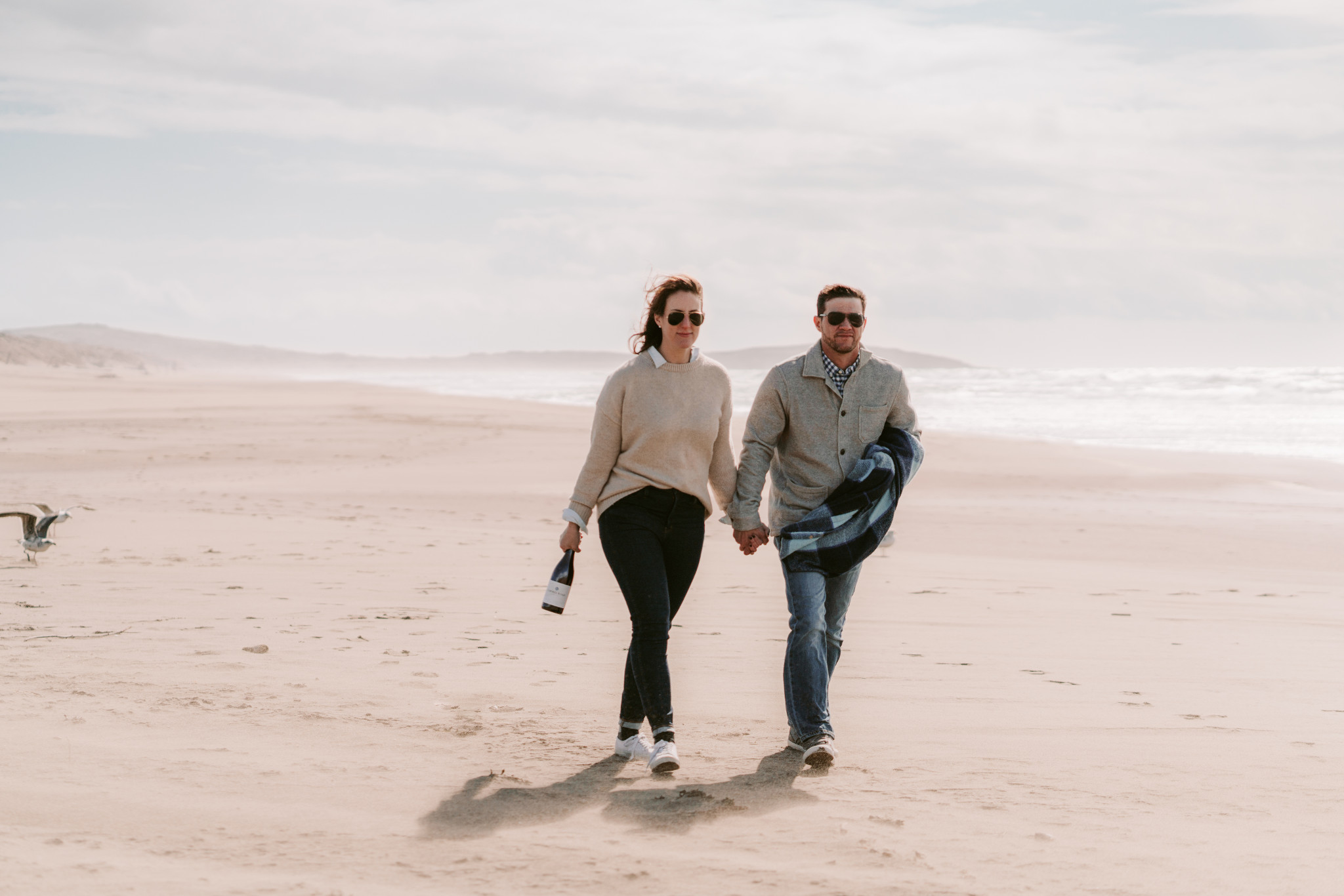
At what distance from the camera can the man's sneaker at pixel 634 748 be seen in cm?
433

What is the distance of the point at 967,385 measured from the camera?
58906 mm

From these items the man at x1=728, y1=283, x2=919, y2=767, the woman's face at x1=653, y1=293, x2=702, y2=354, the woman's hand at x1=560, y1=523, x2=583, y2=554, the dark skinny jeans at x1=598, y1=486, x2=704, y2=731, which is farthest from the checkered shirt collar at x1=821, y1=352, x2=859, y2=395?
the woman's hand at x1=560, y1=523, x2=583, y2=554

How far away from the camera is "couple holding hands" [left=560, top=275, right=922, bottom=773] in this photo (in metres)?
4.16

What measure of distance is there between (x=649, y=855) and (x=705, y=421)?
1.51m

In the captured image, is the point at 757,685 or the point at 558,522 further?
the point at 558,522

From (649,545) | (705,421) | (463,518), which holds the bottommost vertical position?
(463,518)

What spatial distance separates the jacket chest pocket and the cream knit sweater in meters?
0.50

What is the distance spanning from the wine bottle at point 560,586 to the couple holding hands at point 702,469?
0.10m

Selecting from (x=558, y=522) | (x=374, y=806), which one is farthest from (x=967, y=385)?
(x=374, y=806)

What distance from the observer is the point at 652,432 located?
13.6 feet

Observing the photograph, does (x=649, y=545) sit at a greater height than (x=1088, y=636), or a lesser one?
greater

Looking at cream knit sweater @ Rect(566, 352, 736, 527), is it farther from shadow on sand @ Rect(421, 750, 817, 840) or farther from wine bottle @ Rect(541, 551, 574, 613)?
shadow on sand @ Rect(421, 750, 817, 840)

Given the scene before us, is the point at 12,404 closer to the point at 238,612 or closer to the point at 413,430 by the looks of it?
the point at 413,430

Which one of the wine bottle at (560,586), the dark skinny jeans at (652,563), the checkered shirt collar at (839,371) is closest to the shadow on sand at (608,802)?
the dark skinny jeans at (652,563)
